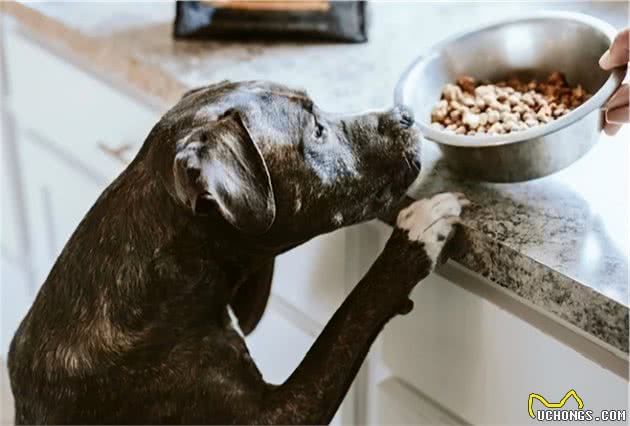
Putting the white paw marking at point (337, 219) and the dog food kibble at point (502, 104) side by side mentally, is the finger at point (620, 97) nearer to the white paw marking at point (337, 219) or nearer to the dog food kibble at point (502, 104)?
the dog food kibble at point (502, 104)

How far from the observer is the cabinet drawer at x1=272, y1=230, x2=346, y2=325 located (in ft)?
4.39

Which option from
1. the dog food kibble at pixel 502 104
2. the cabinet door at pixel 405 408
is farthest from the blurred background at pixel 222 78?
the dog food kibble at pixel 502 104

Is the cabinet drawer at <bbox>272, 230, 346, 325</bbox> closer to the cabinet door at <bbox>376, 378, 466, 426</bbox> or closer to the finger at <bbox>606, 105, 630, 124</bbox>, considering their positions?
the cabinet door at <bbox>376, 378, 466, 426</bbox>

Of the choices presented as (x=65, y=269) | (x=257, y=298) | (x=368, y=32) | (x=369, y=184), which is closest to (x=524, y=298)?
(x=369, y=184)

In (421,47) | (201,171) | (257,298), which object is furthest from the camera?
(421,47)

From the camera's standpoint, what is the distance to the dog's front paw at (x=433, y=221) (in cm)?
112

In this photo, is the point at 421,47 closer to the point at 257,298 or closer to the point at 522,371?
the point at 257,298

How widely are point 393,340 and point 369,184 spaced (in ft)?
0.96

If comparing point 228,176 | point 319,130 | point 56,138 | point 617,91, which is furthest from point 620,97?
point 56,138

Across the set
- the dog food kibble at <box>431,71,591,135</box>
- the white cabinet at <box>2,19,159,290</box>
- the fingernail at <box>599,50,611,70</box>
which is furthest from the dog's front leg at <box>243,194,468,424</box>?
the white cabinet at <box>2,19,159,290</box>

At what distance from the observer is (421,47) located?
156 centimetres

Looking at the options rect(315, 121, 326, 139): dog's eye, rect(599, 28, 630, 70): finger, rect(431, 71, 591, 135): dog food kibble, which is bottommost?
rect(431, 71, 591, 135): dog food kibble

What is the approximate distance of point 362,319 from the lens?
1135mm

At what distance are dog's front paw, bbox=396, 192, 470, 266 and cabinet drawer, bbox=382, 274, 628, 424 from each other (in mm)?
90
